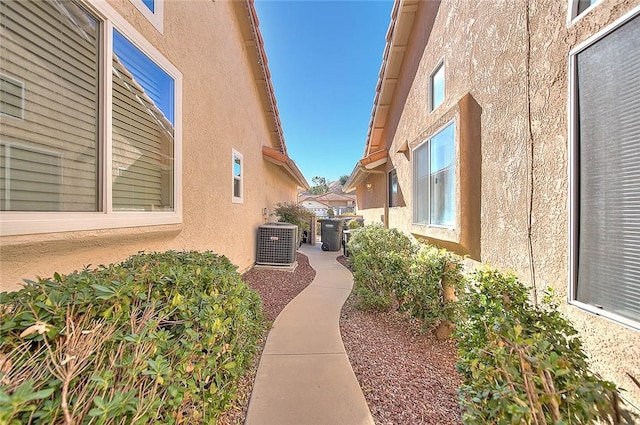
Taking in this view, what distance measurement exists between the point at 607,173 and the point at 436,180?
9.53ft

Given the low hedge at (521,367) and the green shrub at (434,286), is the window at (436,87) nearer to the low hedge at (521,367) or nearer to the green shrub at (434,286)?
the green shrub at (434,286)

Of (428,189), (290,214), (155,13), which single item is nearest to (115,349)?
(155,13)

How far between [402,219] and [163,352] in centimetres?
659

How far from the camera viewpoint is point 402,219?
7133 millimetres

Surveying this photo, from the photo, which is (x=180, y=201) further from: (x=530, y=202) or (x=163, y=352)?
(x=530, y=202)

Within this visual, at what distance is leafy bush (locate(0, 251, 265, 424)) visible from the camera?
3.59 feet

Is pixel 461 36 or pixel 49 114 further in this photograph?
pixel 461 36

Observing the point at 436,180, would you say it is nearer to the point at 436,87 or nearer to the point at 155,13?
the point at 436,87

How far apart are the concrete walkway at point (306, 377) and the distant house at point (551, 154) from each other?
2.29 m

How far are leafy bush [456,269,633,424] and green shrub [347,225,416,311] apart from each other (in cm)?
209

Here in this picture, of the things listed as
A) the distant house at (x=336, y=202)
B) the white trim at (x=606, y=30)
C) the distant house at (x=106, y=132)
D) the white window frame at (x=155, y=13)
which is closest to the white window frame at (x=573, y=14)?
the white trim at (x=606, y=30)

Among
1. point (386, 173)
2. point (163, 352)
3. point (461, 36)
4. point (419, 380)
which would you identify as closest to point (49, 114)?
point (163, 352)

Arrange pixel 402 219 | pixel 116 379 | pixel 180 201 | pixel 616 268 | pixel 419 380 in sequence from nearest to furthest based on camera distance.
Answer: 1. pixel 116 379
2. pixel 616 268
3. pixel 419 380
4. pixel 180 201
5. pixel 402 219

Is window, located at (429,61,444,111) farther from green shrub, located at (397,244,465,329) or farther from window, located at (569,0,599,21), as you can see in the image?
green shrub, located at (397,244,465,329)
